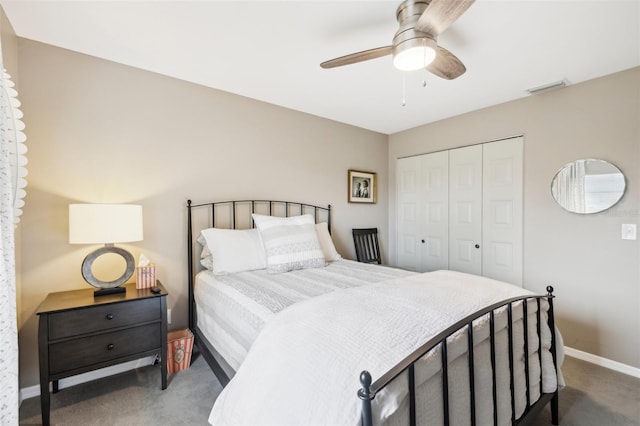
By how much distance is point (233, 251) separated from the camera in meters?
2.48

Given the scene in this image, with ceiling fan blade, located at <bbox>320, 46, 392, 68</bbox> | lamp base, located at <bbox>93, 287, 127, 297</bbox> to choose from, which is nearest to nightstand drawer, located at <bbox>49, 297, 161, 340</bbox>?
lamp base, located at <bbox>93, 287, 127, 297</bbox>

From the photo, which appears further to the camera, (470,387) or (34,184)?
(34,184)

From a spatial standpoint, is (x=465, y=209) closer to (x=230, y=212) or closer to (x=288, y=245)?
(x=288, y=245)

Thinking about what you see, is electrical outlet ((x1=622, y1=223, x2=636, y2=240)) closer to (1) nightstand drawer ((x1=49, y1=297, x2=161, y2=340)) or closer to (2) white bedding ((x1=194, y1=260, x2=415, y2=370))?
(2) white bedding ((x1=194, y1=260, x2=415, y2=370))

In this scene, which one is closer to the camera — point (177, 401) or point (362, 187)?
point (177, 401)

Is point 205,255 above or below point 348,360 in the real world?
above

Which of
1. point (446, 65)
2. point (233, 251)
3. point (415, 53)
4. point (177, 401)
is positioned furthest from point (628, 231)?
point (177, 401)

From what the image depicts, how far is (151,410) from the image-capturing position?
6.14 feet

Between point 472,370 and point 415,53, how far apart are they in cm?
156

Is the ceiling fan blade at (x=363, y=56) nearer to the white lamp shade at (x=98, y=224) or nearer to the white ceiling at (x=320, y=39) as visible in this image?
the white ceiling at (x=320, y=39)

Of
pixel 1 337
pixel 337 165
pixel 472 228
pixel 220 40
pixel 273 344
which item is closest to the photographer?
pixel 1 337

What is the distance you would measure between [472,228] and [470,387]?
254 cm

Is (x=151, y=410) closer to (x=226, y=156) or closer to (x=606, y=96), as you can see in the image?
(x=226, y=156)

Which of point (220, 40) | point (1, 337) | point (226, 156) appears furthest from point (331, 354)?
point (226, 156)
